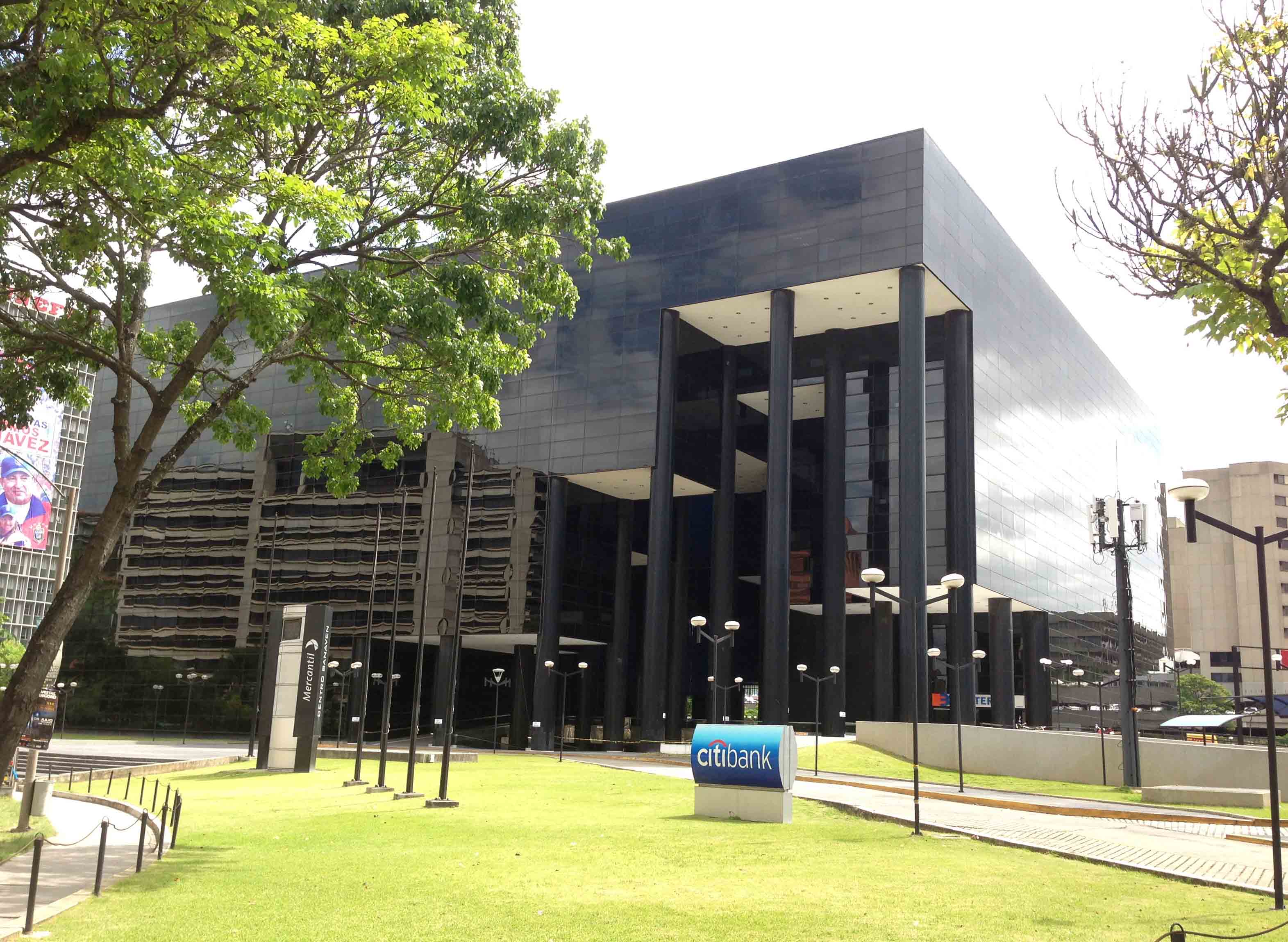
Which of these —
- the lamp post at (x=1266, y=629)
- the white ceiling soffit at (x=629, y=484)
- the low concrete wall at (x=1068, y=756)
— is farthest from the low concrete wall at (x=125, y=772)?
the lamp post at (x=1266, y=629)

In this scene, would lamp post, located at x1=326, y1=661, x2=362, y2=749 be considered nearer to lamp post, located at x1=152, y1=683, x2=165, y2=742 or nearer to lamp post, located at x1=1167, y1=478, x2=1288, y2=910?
lamp post, located at x1=152, y1=683, x2=165, y2=742

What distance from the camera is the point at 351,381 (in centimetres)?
1905

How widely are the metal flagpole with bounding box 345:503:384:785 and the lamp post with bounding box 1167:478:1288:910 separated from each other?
2199cm

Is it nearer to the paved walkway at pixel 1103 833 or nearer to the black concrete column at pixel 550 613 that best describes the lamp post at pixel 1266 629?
the paved walkway at pixel 1103 833

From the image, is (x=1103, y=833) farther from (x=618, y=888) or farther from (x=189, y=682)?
(x=189, y=682)

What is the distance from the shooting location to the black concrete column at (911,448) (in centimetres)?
4916

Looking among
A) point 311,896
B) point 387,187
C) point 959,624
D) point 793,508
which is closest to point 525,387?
point 793,508

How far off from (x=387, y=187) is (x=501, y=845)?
1168 centimetres

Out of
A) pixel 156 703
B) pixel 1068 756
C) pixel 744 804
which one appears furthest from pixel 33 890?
pixel 156 703

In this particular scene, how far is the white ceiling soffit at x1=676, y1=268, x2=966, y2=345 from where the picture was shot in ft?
176

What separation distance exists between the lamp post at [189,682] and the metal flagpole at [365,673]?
10717 mm

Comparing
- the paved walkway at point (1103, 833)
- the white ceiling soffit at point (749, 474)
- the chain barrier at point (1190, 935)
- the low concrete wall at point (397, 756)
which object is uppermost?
the white ceiling soffit at point (749, 474)

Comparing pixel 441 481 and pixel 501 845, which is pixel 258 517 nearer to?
pixel 441 481

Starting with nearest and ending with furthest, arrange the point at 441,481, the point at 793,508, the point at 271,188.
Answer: the point at 271,188 → the point at 441,481 → the point at 793,508
